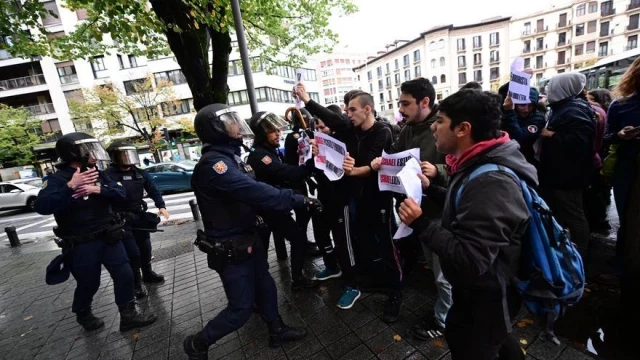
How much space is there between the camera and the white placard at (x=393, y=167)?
92.8 inches

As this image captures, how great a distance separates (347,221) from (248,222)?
1129 millimetres

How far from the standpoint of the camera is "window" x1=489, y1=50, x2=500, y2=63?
5159 cm

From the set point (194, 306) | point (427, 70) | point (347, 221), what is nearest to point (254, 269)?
point (347, 221)

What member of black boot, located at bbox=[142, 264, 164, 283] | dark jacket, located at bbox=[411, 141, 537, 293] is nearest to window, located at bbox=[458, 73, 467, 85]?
black boot, located at bbox=[142, 264, 164, 283]

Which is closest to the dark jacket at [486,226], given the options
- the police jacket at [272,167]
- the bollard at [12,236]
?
the police jacket at [272,167]

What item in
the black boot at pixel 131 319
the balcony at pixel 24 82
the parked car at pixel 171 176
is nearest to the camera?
the black boot at pixel 131 319

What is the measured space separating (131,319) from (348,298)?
2506 millimetres

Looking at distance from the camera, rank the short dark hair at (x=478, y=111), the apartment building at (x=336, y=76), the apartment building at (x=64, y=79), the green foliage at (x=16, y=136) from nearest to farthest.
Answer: the short dark hair at (x=478, y=111)
the green foliage at (x=16, y=136)
the apartment building at (x=64, y=79)
the apartment building at (x=336, y=76)

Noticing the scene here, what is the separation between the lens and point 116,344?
319 centimetres

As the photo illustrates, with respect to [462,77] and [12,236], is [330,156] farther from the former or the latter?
[462,77]

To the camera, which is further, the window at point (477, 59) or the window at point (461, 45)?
the window at point (477, 59)

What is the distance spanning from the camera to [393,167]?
→ 8.25 ft

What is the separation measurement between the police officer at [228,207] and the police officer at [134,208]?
7.33 ft

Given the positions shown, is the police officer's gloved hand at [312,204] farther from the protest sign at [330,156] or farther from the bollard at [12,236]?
the bollard at [12,236]
